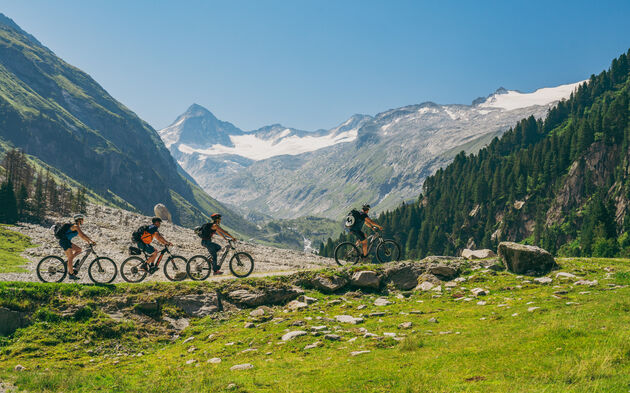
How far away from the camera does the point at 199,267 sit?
23.2 metres

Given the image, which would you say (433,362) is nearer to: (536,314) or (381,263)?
(536,314)

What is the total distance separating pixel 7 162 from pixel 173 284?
127657mm

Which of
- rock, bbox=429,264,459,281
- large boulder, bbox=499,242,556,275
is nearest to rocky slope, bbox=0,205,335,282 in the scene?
rock, bbox=429,264,459,281

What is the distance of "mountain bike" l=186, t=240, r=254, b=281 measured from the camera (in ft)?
75.4

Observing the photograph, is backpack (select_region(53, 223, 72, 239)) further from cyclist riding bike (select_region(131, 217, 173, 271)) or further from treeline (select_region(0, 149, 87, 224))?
treeline (select_region(0, 149, 87, 224))

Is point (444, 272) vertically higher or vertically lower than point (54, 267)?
lower

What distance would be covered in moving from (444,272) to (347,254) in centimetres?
652

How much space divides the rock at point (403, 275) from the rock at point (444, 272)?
3.04 ft

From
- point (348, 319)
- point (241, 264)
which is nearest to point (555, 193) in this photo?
point (241, 264)

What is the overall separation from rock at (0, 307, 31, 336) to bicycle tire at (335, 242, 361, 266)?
17487 millimetres

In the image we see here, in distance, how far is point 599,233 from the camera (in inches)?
4053

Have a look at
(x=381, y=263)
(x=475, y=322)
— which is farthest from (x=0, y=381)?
(x=381, y=263)

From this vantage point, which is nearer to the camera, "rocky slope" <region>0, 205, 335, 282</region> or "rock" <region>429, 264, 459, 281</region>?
"rock" <region>429, 264, 459, 281</region>

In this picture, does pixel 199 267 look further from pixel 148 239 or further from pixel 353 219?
pixel 353 219
